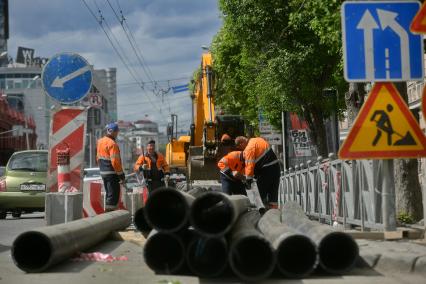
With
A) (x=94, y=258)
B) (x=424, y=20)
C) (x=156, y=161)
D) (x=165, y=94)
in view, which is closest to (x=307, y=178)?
(x=156, y=161)

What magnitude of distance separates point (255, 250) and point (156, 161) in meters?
9.14

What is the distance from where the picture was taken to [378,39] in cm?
760

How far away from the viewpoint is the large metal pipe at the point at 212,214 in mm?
6719

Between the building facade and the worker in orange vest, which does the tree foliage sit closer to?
the worker in orange vest

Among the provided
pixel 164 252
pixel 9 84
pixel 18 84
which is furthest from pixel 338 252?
pixel 9 84

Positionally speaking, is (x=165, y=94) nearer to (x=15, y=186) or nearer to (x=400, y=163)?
(x=15, y=186)

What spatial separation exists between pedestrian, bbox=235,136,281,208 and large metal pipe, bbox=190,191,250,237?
20.6 feet

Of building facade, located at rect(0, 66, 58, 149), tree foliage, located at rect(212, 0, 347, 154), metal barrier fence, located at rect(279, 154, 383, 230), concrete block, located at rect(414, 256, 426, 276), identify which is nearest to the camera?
concrete block, located at rect(414, 256, 426, 276)

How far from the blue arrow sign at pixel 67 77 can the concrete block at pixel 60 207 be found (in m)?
1.36

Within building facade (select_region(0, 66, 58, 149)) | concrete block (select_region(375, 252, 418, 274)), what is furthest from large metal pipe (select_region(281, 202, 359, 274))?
building facade (select_region(0, 66, 58, 149))

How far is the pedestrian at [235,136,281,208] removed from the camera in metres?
13.5

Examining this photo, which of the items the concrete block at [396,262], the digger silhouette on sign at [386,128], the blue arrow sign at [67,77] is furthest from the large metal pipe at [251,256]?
the blue arrow sign at [67,77]

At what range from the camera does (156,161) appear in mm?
15930

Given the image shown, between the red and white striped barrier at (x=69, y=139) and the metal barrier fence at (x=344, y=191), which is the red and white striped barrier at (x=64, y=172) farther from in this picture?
the metal barrier fence at (x=344, y=191)
